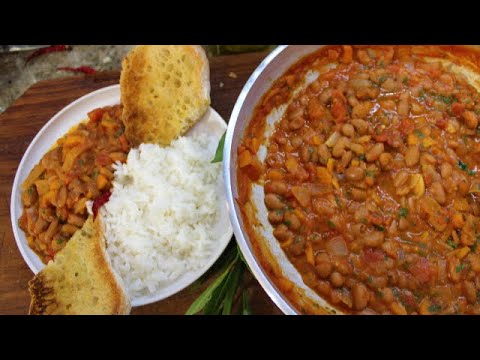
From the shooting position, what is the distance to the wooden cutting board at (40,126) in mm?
2883

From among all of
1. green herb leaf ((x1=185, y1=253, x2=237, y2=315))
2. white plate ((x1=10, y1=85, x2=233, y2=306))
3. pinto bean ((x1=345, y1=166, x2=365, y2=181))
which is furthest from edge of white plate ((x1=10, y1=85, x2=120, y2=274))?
pinto bean ((x1=345, y1=166, x2=365, y2=181))

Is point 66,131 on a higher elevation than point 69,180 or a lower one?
higher

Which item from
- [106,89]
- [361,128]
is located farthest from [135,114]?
[361,128]

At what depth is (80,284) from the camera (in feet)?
8.50

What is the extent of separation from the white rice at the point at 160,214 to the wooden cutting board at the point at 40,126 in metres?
0.22

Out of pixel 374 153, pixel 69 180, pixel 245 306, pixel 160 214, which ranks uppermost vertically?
pixel 374 153

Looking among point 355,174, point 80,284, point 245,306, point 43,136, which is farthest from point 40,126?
point 355,174

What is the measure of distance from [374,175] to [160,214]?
125 centimetres

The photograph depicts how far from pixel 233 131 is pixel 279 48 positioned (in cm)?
56

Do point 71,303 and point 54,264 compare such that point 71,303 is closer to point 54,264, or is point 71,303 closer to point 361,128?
point 54,264

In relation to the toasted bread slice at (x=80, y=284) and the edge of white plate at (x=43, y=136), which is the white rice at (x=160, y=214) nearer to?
the toasted bread slice at (x=80, y=284)

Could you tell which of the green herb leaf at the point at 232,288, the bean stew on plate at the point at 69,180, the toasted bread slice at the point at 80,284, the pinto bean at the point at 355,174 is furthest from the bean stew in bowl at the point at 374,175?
the bean stew on plate at the point at 69,180

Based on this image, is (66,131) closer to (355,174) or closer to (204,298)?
(204,298)

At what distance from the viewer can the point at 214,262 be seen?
275 cm
